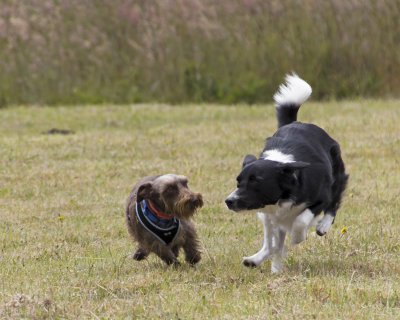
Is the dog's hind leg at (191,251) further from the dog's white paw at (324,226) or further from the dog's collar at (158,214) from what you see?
the dog's white paw at (324,226)

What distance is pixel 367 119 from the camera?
1083 cm

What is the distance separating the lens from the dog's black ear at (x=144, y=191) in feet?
16.8

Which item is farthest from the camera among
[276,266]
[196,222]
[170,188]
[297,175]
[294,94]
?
[196,222]

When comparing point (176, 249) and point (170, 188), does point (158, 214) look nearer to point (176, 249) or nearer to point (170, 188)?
point (170, 188)

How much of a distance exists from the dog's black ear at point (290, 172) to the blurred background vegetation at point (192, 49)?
904cm

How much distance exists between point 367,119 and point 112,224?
5.58 metres

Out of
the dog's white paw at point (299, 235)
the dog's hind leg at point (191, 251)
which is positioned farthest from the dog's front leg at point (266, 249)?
the dog's hind leg at point (191, 251)

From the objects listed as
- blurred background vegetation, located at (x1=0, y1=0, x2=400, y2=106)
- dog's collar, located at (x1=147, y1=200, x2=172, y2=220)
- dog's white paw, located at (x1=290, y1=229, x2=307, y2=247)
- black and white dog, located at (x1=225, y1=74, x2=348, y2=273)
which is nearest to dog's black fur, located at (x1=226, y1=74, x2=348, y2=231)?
black and white dog, located at (x1=225, y1=74, x2=348, y2=273)

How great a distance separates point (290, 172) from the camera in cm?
454

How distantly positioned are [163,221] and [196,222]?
136 cm

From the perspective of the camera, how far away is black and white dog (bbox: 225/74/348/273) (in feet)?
14.9

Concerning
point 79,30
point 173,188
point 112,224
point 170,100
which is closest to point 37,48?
point 79,30

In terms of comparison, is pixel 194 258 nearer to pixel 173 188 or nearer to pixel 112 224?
pixel 173 188

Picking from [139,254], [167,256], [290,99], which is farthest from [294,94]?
[139,254]
